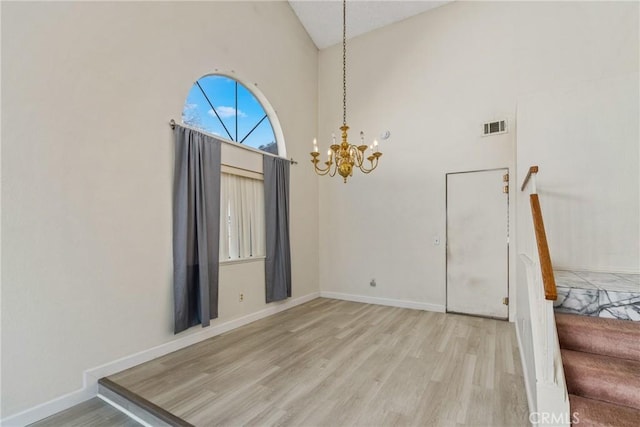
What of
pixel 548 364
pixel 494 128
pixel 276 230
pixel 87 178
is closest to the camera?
pixel 548 364

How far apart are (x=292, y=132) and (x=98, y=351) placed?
3.89 m

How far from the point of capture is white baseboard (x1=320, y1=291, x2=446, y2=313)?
4.62 meters

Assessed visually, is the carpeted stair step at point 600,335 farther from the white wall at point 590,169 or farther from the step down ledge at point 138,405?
the step down ledge at point 138,405

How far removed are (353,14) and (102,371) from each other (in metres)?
5.80

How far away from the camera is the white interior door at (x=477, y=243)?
13.6 feet

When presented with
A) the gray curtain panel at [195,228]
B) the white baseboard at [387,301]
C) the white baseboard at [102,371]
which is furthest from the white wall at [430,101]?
the gray curtain panel at [195,228]

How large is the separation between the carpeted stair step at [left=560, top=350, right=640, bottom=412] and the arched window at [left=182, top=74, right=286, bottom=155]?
4.07 m

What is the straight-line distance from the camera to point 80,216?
8.26ft

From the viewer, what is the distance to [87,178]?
256 centimetres

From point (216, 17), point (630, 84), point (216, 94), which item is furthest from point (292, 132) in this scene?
point (630, 84)

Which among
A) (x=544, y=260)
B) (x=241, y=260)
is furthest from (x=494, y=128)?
(x=241, y=260)

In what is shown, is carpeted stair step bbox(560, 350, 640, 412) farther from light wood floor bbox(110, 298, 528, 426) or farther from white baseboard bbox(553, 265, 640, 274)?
white baseboard bbox(553, 265, 640, 274)

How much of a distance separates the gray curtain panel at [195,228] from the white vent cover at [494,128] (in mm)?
3714

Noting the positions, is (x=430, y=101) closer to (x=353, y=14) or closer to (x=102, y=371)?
(x=353, y=14)
